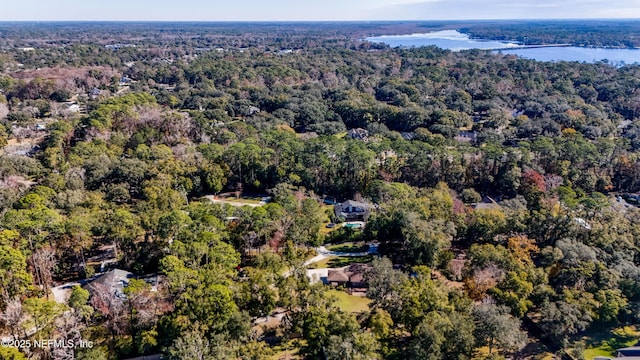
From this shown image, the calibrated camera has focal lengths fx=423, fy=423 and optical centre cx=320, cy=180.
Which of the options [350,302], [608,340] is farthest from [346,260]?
[608,340]

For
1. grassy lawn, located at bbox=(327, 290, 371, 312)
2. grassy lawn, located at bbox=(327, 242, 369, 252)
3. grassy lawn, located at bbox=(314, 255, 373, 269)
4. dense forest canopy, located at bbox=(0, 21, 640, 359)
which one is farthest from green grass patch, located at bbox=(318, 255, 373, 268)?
grassy lawn, located at bbox=(327, 290, 371, 312)

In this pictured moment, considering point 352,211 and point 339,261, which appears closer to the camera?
point 339,261

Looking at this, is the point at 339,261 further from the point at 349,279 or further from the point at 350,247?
the point at 349,279

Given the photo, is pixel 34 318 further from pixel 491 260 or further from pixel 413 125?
pixel 413 125

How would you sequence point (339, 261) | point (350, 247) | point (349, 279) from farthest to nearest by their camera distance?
1. point (350, 247)
2. point (339, 261)
3. point (349, 279)

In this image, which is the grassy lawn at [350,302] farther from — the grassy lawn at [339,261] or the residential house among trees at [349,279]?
the grassy lawn at [339,261]
